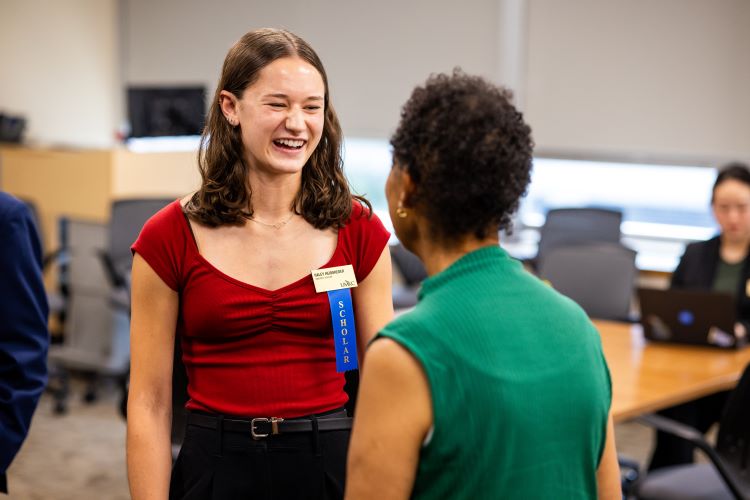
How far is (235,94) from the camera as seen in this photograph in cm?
179

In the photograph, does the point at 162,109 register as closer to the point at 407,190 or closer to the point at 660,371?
the point at 660,371

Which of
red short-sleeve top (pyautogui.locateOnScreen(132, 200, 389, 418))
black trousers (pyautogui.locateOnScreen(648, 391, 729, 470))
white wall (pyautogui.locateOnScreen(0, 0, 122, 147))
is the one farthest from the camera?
white wall (pyautogui.locateOnScreen(0, 0, 122, 147))

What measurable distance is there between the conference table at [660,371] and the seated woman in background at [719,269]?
0.78ft

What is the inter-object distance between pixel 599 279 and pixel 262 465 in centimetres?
338

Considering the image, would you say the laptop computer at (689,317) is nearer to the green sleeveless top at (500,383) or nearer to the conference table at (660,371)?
the conference table at (660,371)

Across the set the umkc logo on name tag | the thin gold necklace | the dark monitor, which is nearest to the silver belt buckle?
the umkc logo on name tag

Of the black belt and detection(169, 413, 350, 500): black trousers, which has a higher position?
the black belt

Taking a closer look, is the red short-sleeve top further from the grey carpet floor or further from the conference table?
the grey carpet floor

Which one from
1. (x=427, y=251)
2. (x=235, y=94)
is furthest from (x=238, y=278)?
(x=427, y=251)

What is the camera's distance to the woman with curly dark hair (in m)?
1.18

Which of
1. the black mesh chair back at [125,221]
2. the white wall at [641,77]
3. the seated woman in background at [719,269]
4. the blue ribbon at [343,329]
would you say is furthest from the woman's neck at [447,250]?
the white wall at [641,77]

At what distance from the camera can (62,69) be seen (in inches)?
318

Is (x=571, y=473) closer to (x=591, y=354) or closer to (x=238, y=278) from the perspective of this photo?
(x=591, y=354)

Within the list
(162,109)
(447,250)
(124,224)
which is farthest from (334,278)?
(162,109)
